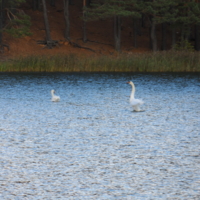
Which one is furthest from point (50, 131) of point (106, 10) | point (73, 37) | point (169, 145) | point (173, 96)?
point (73, 37)

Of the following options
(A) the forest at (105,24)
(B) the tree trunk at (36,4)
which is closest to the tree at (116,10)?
(A) the forest at (105,24)

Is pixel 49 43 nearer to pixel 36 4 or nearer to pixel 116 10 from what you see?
pixel 116 10

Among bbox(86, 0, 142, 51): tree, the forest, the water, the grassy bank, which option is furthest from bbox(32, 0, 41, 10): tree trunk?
the water

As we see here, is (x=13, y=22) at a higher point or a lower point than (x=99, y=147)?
higher

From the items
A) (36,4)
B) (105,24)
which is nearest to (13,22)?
(36,4)

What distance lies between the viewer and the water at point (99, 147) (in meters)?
10.8

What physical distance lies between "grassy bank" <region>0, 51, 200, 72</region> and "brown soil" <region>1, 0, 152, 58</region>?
26.5ft

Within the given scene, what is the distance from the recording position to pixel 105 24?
238 feet

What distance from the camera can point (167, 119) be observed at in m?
20.4

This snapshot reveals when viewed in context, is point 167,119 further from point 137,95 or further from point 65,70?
point 65,70

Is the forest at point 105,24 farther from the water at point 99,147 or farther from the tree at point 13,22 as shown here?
the water at point 99,147

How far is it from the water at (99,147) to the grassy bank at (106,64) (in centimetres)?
1660

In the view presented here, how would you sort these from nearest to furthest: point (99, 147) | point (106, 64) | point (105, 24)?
1. point (99, 147)
2. point (106, 64)
3. point (105, 24)

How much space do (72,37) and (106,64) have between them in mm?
19157
